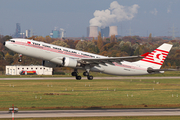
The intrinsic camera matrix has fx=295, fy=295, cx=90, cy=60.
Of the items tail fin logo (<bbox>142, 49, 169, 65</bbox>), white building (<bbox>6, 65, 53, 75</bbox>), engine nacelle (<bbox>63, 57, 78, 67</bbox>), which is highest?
tail fin logo (<bbox>142, 49, 169, 65</bbox>)

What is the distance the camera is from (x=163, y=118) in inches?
1533

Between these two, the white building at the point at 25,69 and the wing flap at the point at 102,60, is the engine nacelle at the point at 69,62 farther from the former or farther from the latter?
the white building at the point at 25,69

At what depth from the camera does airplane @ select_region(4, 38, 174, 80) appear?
5606cm

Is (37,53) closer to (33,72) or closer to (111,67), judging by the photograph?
(111,67)

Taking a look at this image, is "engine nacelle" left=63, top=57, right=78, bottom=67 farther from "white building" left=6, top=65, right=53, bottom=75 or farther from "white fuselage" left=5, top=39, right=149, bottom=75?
"white building" left=6, top=65, right=53, bottom=75

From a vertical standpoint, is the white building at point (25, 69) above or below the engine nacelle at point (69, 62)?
below

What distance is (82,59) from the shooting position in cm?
5984

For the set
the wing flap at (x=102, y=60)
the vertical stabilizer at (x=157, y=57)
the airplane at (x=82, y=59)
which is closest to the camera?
the airplane at (x=82, y=59)

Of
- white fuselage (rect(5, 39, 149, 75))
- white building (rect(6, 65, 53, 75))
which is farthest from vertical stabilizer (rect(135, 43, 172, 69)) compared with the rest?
white building (rect(6, 65, 53, 75))

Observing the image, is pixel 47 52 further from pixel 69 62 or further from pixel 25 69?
pixel 25 69

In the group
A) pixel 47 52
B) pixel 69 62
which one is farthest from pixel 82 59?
pixel 47 52

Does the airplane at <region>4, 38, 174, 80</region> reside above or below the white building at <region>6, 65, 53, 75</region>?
above

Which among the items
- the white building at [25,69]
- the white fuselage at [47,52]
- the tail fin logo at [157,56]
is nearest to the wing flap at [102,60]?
the white fuselage at [47,52]

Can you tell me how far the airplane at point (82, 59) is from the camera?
184ft
